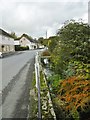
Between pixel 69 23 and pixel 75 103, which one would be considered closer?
pixel 75 103

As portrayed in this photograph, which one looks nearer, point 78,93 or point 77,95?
point 77,95

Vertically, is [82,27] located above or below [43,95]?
above

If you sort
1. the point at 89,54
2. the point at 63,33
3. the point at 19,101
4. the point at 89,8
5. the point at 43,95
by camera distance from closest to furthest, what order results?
the point at 43,95, the point at 19,101, the point at 89,54, the point at 63,33, the point at 89,8

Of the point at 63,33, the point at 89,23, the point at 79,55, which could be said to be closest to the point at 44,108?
the point at 79,55

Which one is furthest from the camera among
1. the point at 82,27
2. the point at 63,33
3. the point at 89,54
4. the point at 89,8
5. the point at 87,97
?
the point at 89,8

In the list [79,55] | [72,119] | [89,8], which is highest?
[89,8]

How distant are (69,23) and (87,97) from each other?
7.90 m

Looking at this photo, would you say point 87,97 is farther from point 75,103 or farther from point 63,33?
point 63,33

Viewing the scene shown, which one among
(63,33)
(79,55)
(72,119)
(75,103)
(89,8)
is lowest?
(72,119)

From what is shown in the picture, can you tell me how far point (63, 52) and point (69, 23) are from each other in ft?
6.02

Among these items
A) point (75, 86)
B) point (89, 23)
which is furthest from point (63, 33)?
point (75, 86)

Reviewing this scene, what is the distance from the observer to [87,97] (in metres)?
5.37

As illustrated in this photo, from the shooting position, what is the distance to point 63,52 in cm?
1191

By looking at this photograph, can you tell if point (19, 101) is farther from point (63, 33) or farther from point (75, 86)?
point (63, 33)
